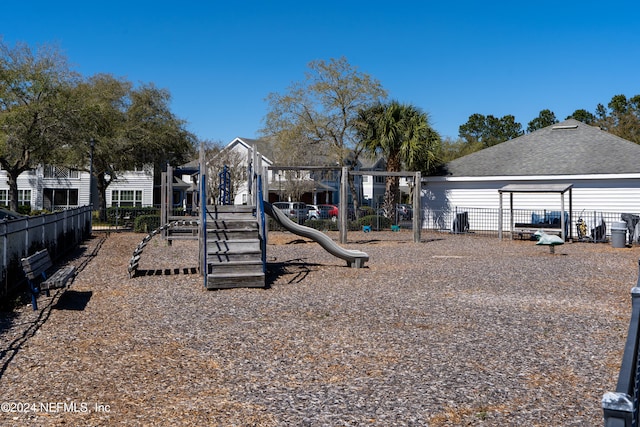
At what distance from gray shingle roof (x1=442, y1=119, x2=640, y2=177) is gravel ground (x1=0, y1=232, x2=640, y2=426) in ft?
52.0

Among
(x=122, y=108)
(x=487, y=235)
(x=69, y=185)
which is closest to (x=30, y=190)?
(x=69, y=185)

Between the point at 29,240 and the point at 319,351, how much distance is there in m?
7.65

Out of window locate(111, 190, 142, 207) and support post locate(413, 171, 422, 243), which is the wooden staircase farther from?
window locate(111, 190, 142, 207)

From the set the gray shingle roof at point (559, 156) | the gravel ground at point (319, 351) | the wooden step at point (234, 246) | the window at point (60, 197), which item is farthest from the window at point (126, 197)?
the wooden step at point (234, 246)

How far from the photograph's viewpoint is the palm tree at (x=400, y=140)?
3023 centimetres

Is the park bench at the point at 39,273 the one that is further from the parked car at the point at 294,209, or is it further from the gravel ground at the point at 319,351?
the parked car at the point at 294,209

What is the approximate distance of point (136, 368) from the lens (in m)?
6.05

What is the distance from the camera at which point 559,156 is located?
1168 inches

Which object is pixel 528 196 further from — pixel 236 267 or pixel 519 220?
pixel 236 267

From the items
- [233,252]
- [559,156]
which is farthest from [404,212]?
[233,252]

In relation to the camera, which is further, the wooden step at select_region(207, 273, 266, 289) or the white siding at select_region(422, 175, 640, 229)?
the white siding at select_region(422, 175, 640, 229)

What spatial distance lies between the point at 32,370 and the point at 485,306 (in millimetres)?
6725

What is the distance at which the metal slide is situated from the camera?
1382 cm

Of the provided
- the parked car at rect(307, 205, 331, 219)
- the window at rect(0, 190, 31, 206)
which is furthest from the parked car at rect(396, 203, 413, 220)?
the window at rect(0, 190, 31, 206)
